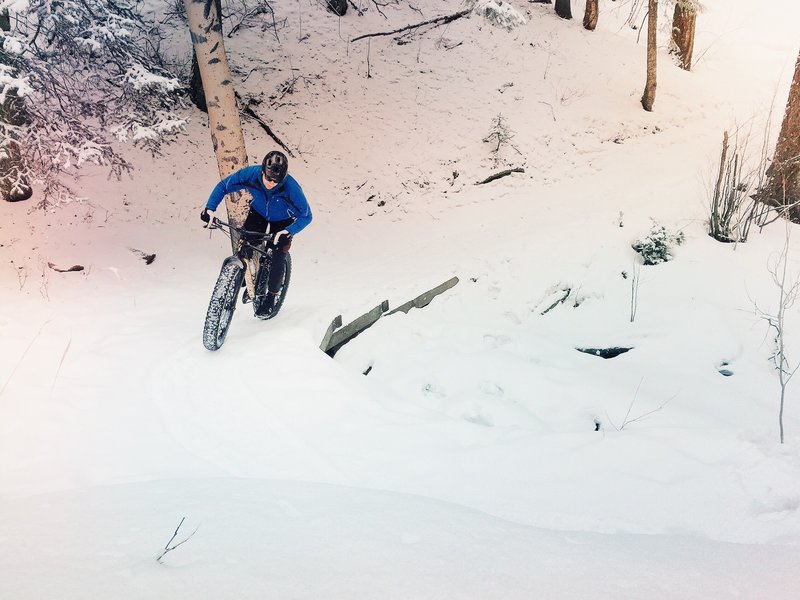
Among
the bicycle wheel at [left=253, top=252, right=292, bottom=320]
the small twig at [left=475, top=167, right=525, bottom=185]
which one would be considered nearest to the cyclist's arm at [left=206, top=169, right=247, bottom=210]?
the bicycle wheel at [left=253, top=252, right=292, bottom=320]

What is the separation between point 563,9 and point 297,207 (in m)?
13.1

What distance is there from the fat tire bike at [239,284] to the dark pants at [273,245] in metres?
0.04

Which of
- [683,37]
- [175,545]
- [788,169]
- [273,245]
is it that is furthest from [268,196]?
[683,37]

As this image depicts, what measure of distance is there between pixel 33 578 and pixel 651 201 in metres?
8.42

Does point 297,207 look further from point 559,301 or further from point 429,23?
point 429,23

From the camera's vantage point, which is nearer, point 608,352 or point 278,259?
point 608,352

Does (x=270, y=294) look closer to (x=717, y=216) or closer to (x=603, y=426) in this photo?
(x=603, y=426)

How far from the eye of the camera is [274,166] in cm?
469

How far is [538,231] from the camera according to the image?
8273mm

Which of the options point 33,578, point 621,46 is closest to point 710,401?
point 33,578

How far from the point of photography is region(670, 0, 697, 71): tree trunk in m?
12.7

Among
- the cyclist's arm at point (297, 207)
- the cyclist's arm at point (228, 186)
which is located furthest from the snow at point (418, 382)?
the cyclist's arm at point (228, 186)

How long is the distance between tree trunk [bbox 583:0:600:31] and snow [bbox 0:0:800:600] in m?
3.80

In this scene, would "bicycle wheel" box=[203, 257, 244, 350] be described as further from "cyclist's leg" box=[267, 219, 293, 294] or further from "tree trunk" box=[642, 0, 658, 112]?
"tree trunk" box=[642, 0, 658, 112]
